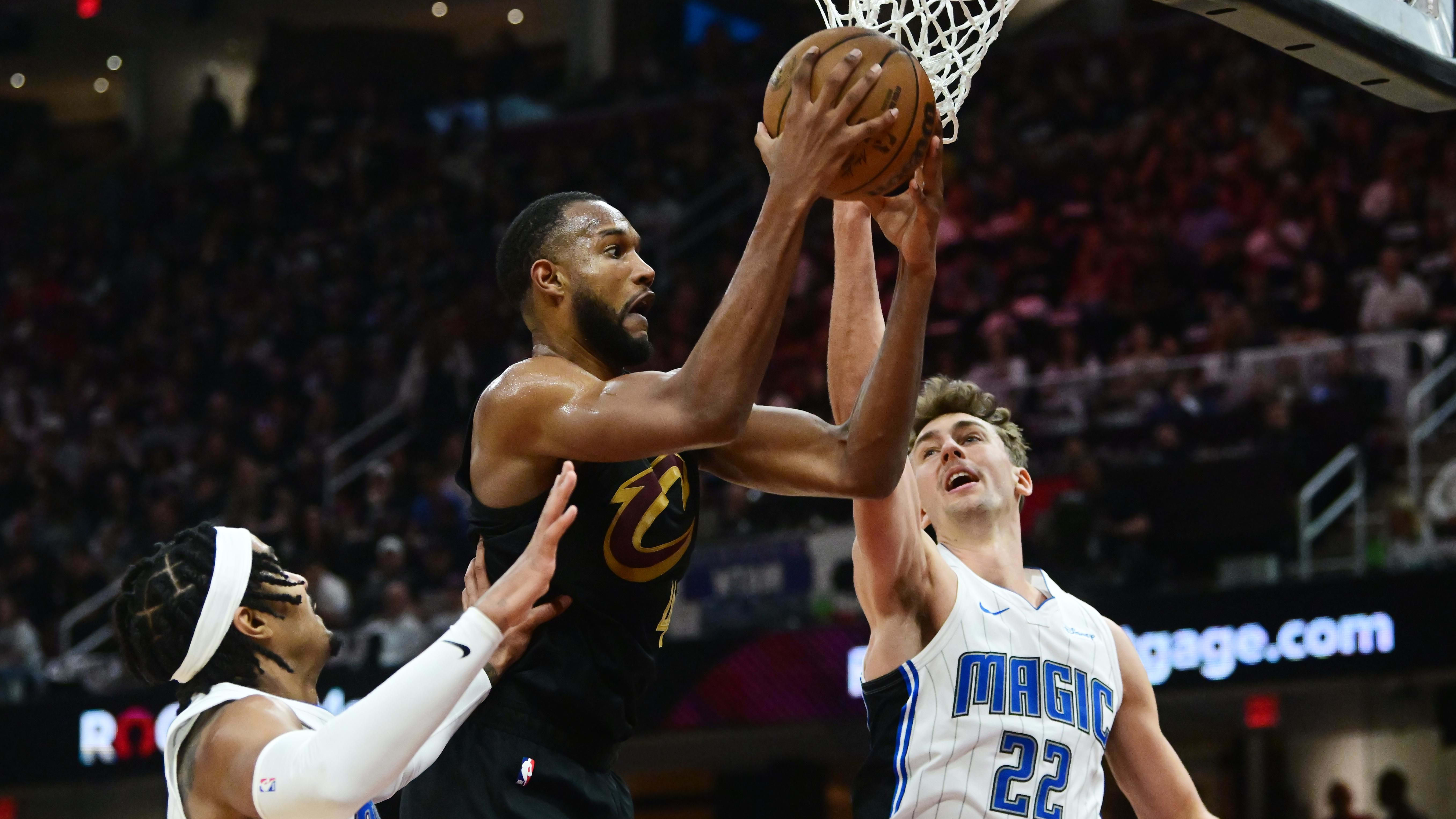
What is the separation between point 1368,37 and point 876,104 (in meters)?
1.43

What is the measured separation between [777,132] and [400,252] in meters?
14.5

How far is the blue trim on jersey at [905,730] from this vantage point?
13.2 ft

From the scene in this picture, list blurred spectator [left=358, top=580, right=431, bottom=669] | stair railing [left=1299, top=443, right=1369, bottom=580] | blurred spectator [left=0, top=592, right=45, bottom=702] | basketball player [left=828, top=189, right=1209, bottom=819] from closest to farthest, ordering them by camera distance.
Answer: basketball player [left=828, top=189, right=1209, bottom=819]
stair railing [left=1299, top=443, right=1369, bottom=580]
blurred spectator [left=358, top=580, right=431, bottom=669]
blurred spectator [left=0, top=592, right=45, bottom=702]

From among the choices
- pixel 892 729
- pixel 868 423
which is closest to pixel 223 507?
pixel 892 729

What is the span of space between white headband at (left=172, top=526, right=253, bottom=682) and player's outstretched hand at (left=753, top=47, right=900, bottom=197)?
123 centimetres

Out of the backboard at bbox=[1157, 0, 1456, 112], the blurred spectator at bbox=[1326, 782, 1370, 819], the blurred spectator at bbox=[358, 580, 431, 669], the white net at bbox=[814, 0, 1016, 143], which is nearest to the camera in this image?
the backboard at bbox=[1157, 0, 1456, 112]

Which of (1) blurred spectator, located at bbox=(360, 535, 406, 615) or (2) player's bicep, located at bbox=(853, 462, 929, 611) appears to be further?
(1) blurred spectator, located at bbox=(360, 535, 406, 615)

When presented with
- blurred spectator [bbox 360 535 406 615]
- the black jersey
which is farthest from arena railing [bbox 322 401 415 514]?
the black jersey

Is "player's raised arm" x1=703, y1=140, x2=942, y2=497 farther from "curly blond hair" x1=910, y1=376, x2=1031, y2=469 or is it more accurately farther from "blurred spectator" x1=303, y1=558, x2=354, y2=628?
"blurred spectator" x1=303, y1=558, x2=354, y2=628

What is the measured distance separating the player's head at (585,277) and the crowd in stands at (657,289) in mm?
6145

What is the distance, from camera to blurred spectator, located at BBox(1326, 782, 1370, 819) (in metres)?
9.20

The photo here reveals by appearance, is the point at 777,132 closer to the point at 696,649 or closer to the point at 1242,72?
the point at 696,649

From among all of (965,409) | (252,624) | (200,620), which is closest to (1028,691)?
(965,409)

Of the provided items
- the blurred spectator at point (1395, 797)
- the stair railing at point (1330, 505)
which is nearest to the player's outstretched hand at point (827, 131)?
the stair railing at point (1330, 505)
